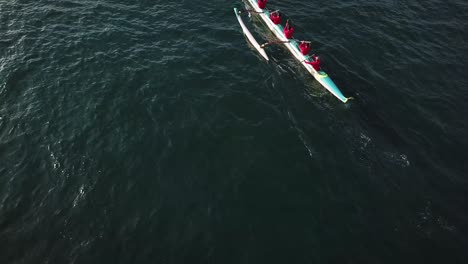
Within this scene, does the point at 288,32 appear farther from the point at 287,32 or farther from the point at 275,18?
the point at 275,18

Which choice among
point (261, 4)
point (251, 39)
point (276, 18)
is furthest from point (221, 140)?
point (261, 4)

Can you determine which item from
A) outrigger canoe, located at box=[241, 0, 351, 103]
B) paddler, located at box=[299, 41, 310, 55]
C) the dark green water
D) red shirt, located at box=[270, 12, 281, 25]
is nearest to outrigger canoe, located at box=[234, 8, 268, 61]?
the dark green water

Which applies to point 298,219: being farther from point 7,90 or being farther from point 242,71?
point 7,90

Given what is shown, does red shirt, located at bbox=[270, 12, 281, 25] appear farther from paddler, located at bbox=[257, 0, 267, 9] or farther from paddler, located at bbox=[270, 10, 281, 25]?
paddler, located at bbox=[257, 0, 267, 9]

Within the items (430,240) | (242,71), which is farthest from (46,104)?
(430,240)

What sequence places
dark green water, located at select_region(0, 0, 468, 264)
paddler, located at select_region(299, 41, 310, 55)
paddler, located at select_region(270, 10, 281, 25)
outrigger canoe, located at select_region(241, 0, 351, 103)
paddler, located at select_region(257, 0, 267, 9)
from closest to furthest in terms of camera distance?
dark green water, located at select_region(0, 0, 468, 264)
outrigger canoe, located at select_region(241, 0, 351, 103)
paddler, located at select_region(299, 41, 310, 55)
paddler, located at select_region(270, 10, 281, 25)
paddler, located at select_region(257, 0, 267, 9)
